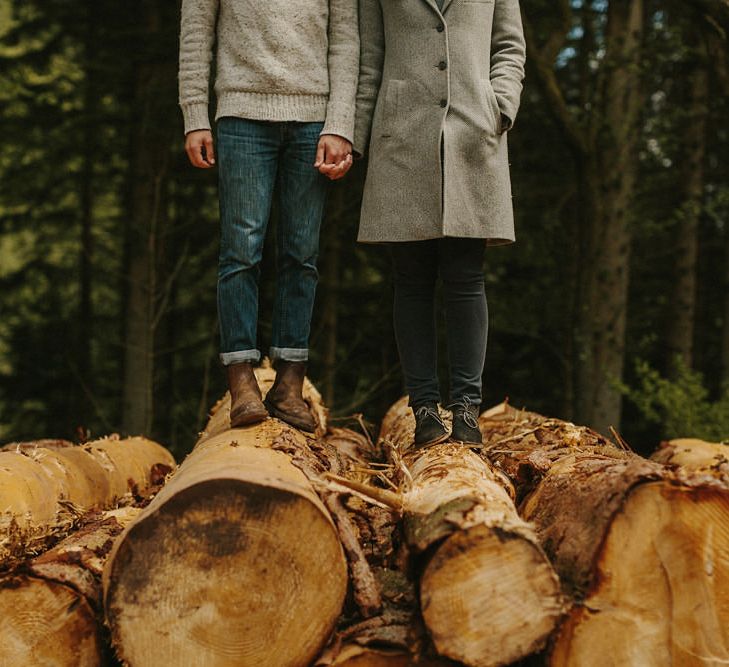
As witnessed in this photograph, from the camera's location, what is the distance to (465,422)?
3742 millimetres

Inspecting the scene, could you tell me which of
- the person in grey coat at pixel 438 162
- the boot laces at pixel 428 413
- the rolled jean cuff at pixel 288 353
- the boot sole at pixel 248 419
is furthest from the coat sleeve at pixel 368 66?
the boot sole at pixel 248 419

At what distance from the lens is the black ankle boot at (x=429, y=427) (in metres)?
3.74

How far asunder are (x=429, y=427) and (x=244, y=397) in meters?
0.83

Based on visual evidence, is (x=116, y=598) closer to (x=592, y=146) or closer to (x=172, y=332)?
(x=592, y=146)

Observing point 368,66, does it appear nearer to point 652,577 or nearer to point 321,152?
point 321,152

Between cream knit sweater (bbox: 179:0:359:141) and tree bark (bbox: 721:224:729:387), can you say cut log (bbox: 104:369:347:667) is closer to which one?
cream knit sweater (bbox: 179:0:359:141)

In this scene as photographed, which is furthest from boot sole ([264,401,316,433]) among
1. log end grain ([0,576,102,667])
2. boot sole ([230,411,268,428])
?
log end grain ([0,576,102,667])

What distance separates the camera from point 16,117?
1086 cm

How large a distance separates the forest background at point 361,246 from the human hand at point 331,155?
4.45m

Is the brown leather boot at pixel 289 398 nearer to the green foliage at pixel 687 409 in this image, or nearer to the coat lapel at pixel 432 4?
the coat lapel at pixel 432 4

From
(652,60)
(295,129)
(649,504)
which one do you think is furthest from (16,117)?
(649,504)

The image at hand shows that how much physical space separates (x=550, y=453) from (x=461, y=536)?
3.92 feet

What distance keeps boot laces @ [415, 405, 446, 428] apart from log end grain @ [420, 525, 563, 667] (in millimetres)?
1355

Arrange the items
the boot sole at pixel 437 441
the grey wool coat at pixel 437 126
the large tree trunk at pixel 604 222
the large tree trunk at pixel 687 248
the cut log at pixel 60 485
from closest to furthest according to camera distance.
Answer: the cut log at pixel 60 485
the boot sole at pixel 437 441
the grey wool coat at pixel 437 126
the large tree trunk at pixel 604 222
the large tree trunk at pixel 687 248
